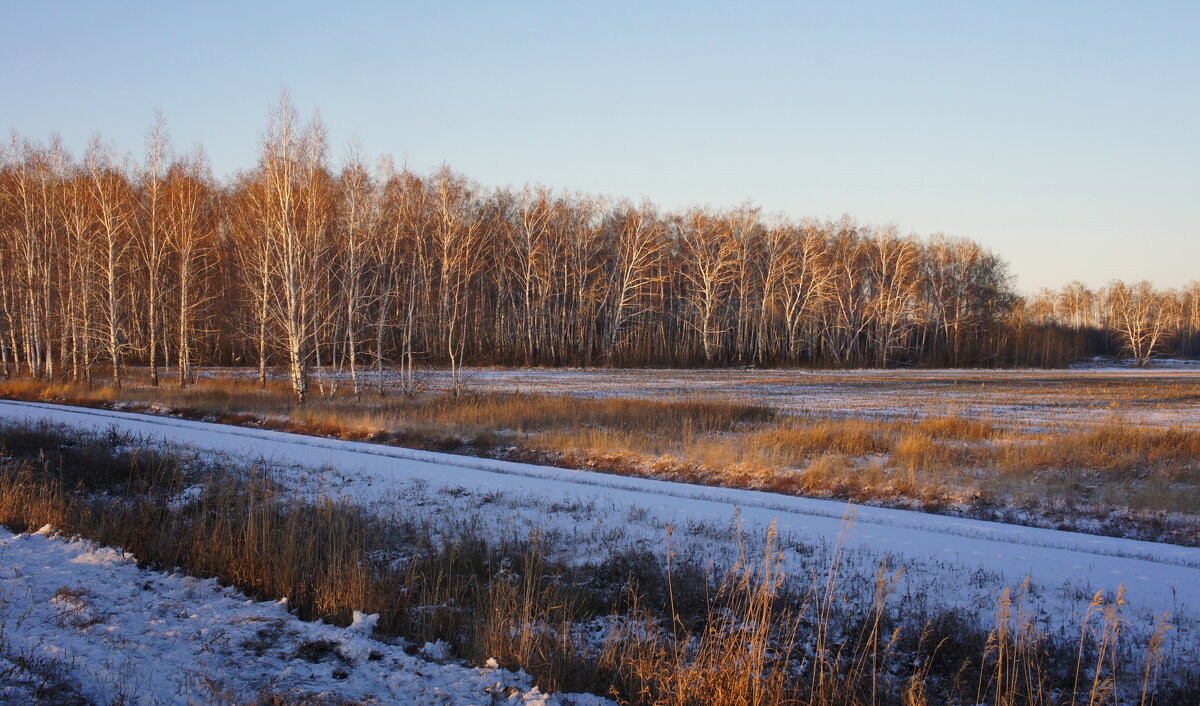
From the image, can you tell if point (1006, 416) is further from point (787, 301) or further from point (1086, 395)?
point (787, 301)

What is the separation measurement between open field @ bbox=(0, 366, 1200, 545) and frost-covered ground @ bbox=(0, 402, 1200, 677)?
172 cm

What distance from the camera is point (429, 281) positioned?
1371 inches

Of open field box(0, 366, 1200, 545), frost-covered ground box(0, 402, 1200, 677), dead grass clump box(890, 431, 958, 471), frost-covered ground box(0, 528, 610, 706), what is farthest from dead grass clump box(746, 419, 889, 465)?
frost-covered ground box(0, 528, 610, 706)

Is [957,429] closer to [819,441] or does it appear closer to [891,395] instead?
[819,441]

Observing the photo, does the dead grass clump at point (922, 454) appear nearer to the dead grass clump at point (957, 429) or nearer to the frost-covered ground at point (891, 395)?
the dead grass clump at point (957, 429)

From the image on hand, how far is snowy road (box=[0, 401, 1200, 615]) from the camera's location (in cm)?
797

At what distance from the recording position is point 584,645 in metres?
5.77

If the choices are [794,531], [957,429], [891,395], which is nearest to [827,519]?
[794,531]

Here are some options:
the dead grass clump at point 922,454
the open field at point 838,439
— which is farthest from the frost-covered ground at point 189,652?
the dead grass clump at point 922,454

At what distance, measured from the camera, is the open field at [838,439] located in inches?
503

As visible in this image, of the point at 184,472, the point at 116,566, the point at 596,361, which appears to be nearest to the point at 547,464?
the point at 184,472

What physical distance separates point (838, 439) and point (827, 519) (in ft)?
22.9

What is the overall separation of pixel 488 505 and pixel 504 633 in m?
5.06

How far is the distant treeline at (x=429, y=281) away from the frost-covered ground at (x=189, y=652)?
21084mm
